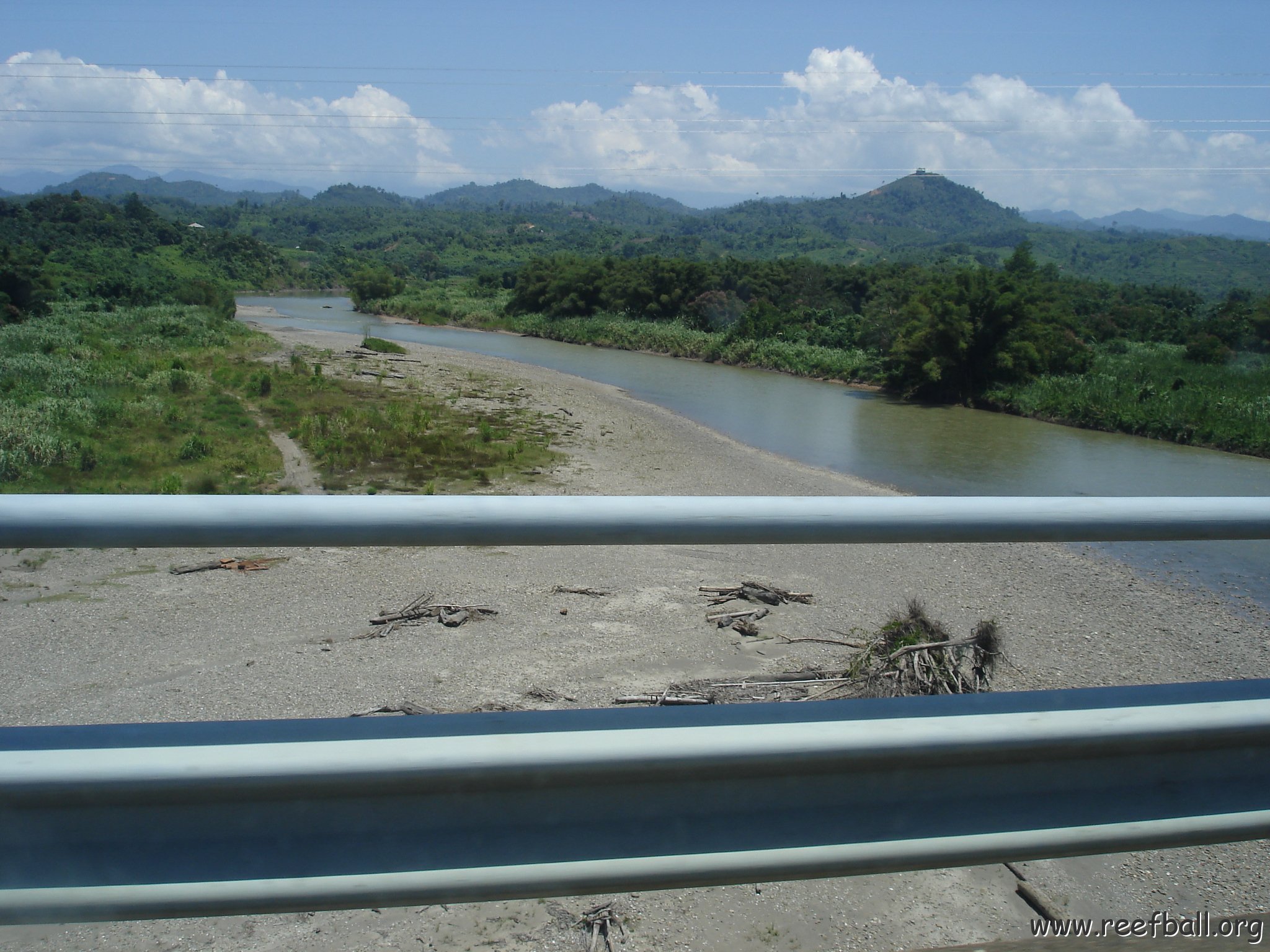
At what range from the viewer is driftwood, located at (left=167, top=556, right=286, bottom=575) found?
6.92 metres

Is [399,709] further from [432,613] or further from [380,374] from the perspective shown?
[380,374]

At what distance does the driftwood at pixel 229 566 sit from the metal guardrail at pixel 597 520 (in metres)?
6.23

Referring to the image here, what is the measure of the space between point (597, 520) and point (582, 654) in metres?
4.17

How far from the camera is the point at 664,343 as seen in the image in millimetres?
48906

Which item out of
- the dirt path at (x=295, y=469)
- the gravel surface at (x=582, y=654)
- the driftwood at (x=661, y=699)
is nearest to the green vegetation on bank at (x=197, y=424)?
the dirt path at (x=295, y=469)

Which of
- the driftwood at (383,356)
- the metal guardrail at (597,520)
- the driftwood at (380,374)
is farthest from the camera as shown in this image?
the driftwood at (383,356)

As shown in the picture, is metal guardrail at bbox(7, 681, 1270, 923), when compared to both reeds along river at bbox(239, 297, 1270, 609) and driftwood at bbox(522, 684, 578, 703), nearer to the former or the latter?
driftwood at bbox(522, 684, 578, 703)

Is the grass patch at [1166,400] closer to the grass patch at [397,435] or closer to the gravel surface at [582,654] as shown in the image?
the gravel surface at [582,654]

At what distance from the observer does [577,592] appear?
682 cm

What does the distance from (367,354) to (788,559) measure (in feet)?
99.1

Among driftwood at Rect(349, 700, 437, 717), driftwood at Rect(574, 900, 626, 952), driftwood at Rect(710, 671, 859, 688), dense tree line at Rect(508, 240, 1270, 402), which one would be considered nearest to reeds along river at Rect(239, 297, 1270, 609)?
dense tree line at Rect(508, 240, 1270, 402)

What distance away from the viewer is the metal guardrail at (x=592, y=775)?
1265mm

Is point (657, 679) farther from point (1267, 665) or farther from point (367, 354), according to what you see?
point (367, 354)

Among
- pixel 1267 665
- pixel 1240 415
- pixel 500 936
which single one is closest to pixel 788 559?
pixel 1267 665
